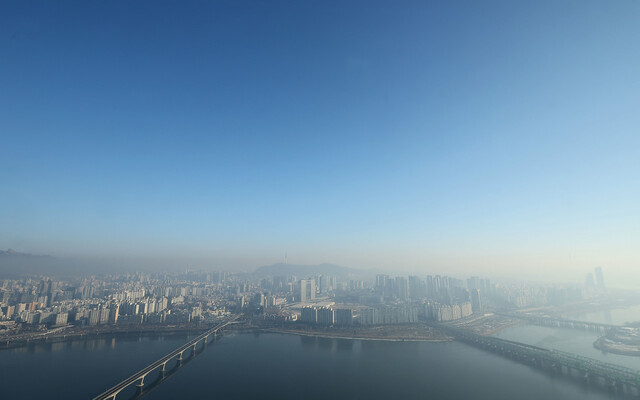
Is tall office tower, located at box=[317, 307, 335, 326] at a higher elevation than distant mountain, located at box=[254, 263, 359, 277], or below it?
below

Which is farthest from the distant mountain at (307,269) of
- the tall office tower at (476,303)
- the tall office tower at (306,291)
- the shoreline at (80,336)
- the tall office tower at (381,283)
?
the shoreline at (80,336)

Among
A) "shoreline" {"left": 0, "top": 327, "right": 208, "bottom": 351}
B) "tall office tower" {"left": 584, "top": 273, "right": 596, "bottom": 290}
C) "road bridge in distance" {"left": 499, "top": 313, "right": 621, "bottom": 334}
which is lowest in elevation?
"road bridge in distance" {"left": 499, "top": 313, "right": 621, "bottom": 334}

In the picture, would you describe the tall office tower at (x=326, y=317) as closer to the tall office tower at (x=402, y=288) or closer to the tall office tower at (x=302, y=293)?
the tall office tower at (x=302, y=293)

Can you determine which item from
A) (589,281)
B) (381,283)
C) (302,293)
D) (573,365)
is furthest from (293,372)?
(589,281)

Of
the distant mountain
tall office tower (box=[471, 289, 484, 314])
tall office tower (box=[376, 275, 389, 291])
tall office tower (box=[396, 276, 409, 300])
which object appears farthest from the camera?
the distant mountain

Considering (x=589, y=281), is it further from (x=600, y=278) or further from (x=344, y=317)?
(x=344, y=317)

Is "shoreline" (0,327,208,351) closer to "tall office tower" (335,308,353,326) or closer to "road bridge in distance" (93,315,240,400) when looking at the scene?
"road bridge in distance" (93,315,240,400)

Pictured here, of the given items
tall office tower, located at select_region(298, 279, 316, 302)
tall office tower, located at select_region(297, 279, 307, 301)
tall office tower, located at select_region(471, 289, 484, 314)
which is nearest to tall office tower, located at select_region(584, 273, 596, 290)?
tall office tower, located at select_region(471, 289, 484, 314)

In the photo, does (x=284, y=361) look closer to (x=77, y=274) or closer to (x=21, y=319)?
(x=21, y=319)

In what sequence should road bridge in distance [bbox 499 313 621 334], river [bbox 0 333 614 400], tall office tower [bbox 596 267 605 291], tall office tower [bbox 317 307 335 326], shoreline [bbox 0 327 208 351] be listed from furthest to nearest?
1. tall office tower [bbox 596 267 605 291]
2. tall office tower [bbox 317 307 335 326]
3. road bridge in distance [bbox 499 313 621 334]
4. shoreline [bbox 0 327 208 351]
5. river [bbox 0 333 614 400]
